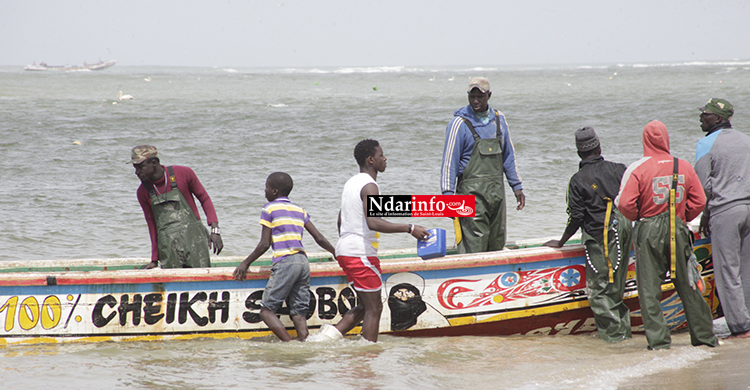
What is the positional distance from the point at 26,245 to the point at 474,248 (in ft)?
23.5

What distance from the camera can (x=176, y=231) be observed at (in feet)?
17.6

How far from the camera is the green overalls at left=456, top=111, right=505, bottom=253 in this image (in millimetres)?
5590

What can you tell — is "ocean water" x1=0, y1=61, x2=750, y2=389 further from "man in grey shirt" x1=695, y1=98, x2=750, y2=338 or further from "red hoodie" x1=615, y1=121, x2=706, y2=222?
"red hoodie" x1=615, y1=121, x2=706, y2=222

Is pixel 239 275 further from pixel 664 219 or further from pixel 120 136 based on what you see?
pixel 120 136

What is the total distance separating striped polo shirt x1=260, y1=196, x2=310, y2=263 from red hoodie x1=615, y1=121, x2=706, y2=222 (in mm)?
2482

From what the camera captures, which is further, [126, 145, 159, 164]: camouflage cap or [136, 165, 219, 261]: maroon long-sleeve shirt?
[136, 165, 219, 261]: maroon long-sleeve shirt

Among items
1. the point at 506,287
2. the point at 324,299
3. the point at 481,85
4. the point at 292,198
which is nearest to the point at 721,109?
the point at 481,85

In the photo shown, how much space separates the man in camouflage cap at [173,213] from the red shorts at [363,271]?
1.19 meters

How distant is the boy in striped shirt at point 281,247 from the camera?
199 inches

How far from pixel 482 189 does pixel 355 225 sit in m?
1.37

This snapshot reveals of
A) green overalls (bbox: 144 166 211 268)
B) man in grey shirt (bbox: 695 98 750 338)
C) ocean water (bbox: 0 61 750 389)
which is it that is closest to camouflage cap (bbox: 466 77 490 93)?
man in grey shirt (bbox: 695 98 750 338)

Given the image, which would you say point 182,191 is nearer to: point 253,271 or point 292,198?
point 253,271

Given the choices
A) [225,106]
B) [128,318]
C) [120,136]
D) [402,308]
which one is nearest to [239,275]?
[128,318]

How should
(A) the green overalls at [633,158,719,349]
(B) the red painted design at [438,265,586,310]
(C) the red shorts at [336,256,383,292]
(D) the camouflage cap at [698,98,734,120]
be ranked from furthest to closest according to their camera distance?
(B) the red painted design at [438,265,586,310] < (D) the camouflage cap at [698,98,734,120] < (C) the red shorts at [336,256,383,292] < (A) the green overalls at [633,158,719,349]
